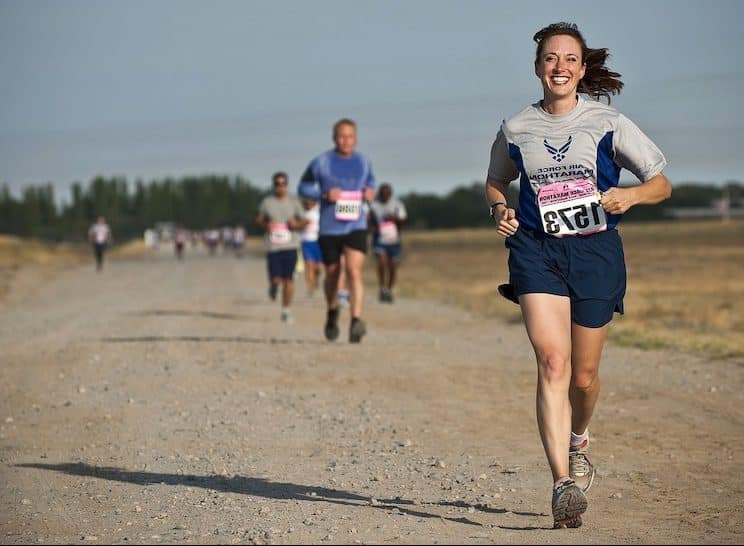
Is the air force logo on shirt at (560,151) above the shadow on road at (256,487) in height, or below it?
above

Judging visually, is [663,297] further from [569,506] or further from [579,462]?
[569,506]

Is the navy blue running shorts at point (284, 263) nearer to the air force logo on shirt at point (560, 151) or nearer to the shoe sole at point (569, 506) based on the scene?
the air force logo on shirt at point (560, 151)

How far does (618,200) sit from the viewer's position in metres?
6.20

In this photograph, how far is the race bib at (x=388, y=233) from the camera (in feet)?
78.2

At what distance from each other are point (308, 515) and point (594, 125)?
7.08ft

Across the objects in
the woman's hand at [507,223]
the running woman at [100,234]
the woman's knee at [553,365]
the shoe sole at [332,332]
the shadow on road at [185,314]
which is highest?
the woman's hand at [507,223]

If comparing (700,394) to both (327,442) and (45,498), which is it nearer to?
(327,442)

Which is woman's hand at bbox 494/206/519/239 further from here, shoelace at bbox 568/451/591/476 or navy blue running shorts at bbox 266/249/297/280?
navy blue running shorts at bbox 266/249/297/280

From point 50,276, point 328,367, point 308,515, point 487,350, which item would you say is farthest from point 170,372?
point 50,276

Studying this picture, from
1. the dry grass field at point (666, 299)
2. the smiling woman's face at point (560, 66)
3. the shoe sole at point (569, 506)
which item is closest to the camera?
the shoe sole at point (569, 506)

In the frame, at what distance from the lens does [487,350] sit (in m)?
15.0

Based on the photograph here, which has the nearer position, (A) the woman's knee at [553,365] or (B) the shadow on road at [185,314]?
(A) the woman's knee at [553,365]

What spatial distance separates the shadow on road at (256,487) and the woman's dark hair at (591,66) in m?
2.00

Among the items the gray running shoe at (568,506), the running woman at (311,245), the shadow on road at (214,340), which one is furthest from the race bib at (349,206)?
the running woman at (311,245)
